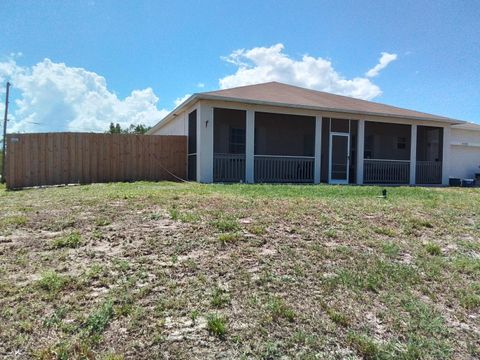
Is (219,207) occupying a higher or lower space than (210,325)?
higher

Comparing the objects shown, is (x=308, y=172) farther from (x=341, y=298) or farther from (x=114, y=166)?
(x=341, y=298)

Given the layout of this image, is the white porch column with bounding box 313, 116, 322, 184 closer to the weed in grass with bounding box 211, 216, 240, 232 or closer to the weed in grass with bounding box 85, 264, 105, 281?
the weed in grass with bounding box 211, 216, 240, 232

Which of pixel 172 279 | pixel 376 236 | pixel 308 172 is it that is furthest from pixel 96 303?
pixel 308 172

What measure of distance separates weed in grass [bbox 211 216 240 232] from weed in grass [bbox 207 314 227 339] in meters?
1.96

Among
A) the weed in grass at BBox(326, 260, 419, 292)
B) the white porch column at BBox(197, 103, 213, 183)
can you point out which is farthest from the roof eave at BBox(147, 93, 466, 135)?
the weed in grass at BBox(326, 260, 419, 292)

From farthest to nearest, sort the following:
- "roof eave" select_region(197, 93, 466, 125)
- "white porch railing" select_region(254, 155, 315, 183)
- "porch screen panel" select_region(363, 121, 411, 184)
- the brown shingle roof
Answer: "porch screen panel" select_region(363, 121, 411, 184) → "white porch railing" select_region(254, 155, 315, 183) → the brown shingle roof → "roof eave" select_region(197, 93, 466, 125)

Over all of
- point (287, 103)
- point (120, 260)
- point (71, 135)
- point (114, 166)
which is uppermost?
point (287, 103)

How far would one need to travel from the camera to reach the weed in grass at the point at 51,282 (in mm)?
3176

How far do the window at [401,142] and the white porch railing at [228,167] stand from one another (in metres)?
9.82

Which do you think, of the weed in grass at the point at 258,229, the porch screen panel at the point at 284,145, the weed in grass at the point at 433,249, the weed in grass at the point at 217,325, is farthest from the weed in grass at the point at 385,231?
the porch screen panel at the point at 284,145

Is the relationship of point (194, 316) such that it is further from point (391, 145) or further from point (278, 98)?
point (391, 145)

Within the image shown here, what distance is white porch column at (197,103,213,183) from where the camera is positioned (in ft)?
39.6

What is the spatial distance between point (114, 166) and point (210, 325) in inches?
451

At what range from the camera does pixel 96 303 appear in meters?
3.00
